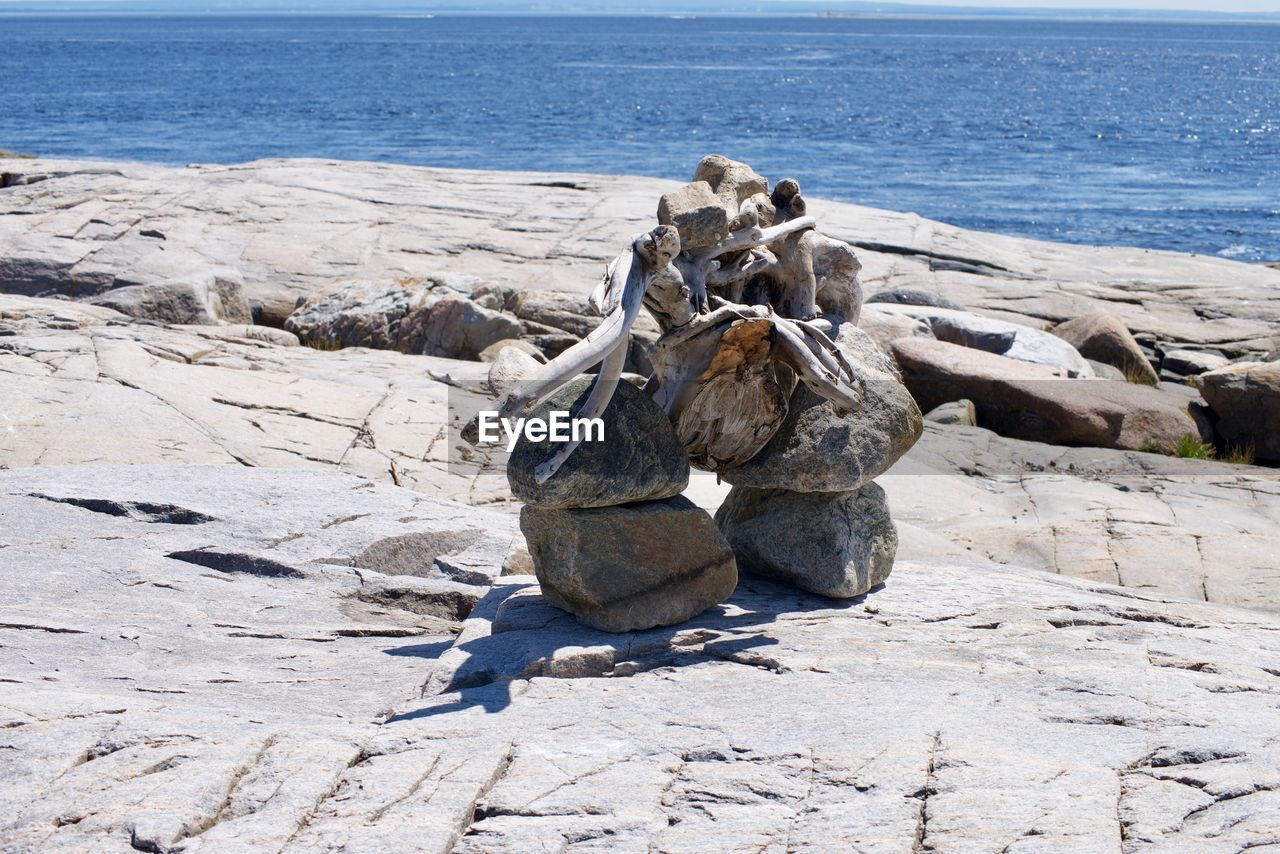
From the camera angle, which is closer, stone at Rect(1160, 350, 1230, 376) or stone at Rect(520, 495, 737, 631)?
stone at Rect(520, 495, 737, 631)

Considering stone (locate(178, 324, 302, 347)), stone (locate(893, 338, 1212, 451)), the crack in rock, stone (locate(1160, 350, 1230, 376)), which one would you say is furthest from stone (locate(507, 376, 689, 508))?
stone (locate(1160, 350, 1230, 376))

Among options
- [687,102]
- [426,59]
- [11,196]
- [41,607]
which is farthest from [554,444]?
[426,59]

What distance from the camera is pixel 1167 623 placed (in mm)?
5613

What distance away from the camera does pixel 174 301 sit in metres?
12.7

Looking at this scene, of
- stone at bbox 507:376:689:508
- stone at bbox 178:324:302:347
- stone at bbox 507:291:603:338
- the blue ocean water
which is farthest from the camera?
the blue ocean water

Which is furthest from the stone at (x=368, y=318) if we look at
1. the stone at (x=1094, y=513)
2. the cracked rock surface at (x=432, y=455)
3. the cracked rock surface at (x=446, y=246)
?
the stone at (x=1094, y=513)

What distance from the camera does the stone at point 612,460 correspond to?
4984 millimetres

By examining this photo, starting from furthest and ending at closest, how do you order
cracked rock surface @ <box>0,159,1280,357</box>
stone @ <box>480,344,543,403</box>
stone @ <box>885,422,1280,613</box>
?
1. cracked rock surface @ <box>0,159,1280,357</box>
2. stone @ <box>885,422,1280,613</box>
3. stone @ <box>480,344,543,403</box>

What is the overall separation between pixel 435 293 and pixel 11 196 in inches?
283

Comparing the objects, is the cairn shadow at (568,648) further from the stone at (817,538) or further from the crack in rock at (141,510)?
the crack in rock at (141,510)

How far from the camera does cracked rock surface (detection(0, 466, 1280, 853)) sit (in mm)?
3771

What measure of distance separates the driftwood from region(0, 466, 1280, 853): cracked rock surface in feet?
2.62

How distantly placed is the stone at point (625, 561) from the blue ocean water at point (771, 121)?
22.6 metres

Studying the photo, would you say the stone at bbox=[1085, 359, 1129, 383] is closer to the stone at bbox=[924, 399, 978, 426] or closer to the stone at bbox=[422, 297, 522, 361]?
the stone at bbox=[924, 399, 978, 426]
